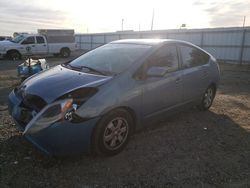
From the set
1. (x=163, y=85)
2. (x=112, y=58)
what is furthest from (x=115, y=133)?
(x=112, y=58)

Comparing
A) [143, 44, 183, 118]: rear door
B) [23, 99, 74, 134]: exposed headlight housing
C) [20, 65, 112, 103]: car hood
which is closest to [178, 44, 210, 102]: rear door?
[143, 44, 183, 118]: rear door

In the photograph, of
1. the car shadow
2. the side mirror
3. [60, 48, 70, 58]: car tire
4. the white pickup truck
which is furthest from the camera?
[60, 48, 70, 58]: car tire

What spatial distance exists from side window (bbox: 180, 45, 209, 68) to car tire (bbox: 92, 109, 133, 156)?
183 cm

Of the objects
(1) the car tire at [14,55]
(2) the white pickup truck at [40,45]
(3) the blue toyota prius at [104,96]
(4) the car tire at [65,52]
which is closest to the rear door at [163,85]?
(3) the blue toyota prius at [104,96]

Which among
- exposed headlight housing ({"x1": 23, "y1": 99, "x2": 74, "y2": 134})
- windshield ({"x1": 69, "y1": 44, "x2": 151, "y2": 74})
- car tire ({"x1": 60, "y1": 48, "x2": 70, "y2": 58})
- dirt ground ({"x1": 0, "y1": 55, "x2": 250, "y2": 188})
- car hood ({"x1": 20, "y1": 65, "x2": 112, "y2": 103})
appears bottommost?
dirt ground ({"x1": 0, "y1": 55, "x2": 250, "y2": 188})

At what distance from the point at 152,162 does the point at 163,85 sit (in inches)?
50.5

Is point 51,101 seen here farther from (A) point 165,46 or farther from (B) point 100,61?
(A) point 165,46

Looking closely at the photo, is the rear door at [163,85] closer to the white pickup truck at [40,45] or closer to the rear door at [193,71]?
the rear door at [193,71]

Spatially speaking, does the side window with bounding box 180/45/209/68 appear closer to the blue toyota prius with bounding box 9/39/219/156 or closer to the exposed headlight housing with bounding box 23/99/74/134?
the blue toyota prius with bounding box 9/39/219/156

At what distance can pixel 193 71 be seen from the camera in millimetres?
5156

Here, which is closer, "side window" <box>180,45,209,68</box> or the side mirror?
the side mirror

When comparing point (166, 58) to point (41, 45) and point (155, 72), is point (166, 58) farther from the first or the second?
point (41, 45)

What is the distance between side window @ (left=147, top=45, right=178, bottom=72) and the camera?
429 centimetres

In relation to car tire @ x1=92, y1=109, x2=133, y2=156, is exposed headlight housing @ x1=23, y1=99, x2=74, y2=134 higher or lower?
higher
